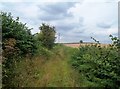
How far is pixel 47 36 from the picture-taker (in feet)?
65.5

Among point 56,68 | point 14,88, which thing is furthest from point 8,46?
point 56,68

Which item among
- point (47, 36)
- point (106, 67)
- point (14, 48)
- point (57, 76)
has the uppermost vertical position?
point (47, 36)

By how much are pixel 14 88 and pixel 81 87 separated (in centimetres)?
247

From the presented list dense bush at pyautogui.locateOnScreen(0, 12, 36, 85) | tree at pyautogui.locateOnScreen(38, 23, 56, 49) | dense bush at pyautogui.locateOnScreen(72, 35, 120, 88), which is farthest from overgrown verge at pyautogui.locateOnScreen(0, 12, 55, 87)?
dense bush at pyautogui.locateOnScreen(72, 35, 120, 88)

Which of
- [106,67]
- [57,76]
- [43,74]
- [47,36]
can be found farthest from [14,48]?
[47,36]

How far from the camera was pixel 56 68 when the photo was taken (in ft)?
44.9

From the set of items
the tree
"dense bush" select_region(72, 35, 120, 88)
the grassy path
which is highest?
the tree

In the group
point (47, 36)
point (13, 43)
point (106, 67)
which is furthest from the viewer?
point (47, 36)

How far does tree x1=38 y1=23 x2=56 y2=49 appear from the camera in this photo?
19922 millimetres

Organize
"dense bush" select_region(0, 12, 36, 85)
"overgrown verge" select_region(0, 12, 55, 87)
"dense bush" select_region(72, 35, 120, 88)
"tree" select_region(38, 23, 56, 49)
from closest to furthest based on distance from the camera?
"dense bush" select_region(72, 35, 120, 88) → "overgrown verge" select_region(0, 12, 55, 87) → "dense bush" select_region(0, 12, 36, 85) → "tree" select_region(38, 23, 56, 49)

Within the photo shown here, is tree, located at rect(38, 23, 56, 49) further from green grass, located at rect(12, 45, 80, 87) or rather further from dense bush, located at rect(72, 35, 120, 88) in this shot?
dense bush, located at rect(72, 35, 120, 88)

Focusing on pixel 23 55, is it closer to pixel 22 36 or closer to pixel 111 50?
pixel 22 36

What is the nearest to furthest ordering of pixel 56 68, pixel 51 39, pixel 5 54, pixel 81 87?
pixel 81 87
pixel 5 54
pixel 56 68
pixel 51 39

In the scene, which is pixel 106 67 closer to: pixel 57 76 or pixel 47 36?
pixel 57 76
